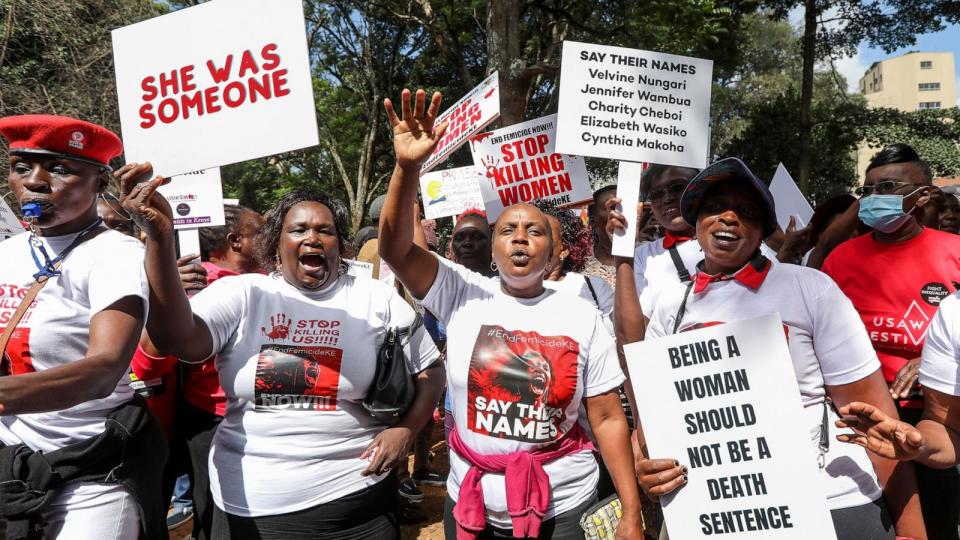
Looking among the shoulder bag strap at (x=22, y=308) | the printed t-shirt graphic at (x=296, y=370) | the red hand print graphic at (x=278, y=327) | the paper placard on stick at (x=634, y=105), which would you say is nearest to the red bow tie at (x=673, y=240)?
the paper placard on stick at (x=634, y=105)

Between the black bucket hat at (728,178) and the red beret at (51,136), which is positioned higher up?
the red beret at (51,136)

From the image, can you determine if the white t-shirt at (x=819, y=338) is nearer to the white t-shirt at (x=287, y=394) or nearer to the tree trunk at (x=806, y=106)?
the white t-shirt at (x=287, y=394)

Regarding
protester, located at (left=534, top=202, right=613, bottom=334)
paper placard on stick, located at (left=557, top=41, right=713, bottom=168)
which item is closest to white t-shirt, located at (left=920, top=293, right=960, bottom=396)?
paper placard on stick, located at (left=557, top=41, right=713, bottom=168)

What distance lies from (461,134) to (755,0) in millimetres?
14098

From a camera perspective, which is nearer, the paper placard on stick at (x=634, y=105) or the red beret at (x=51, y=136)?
the red beret at (x=51, y=136)

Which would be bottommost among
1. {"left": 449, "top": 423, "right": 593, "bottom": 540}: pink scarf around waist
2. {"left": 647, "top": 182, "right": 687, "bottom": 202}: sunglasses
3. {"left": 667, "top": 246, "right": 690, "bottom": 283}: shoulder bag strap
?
{"left": 449, "top": 423, "right": 593, "bottom": 540}: pink scarf around waist

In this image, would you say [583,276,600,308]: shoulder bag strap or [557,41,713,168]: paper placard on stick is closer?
[557,41,713,168]: paper placard on stick

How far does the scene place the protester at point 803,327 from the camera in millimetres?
2102

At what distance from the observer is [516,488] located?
Result: 7.73ft

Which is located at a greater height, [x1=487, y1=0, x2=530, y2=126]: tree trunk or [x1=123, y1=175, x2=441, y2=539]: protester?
[x1=487, y1=0, x2=530, y2=126]: tree trunk

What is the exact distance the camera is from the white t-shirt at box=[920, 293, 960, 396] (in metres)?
2.10

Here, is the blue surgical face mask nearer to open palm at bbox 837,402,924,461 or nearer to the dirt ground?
open palm at bbox 837,402,924,461

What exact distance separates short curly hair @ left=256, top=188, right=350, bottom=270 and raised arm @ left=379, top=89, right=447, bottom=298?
45 centimetres

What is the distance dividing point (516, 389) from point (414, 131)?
1010 millimetres
